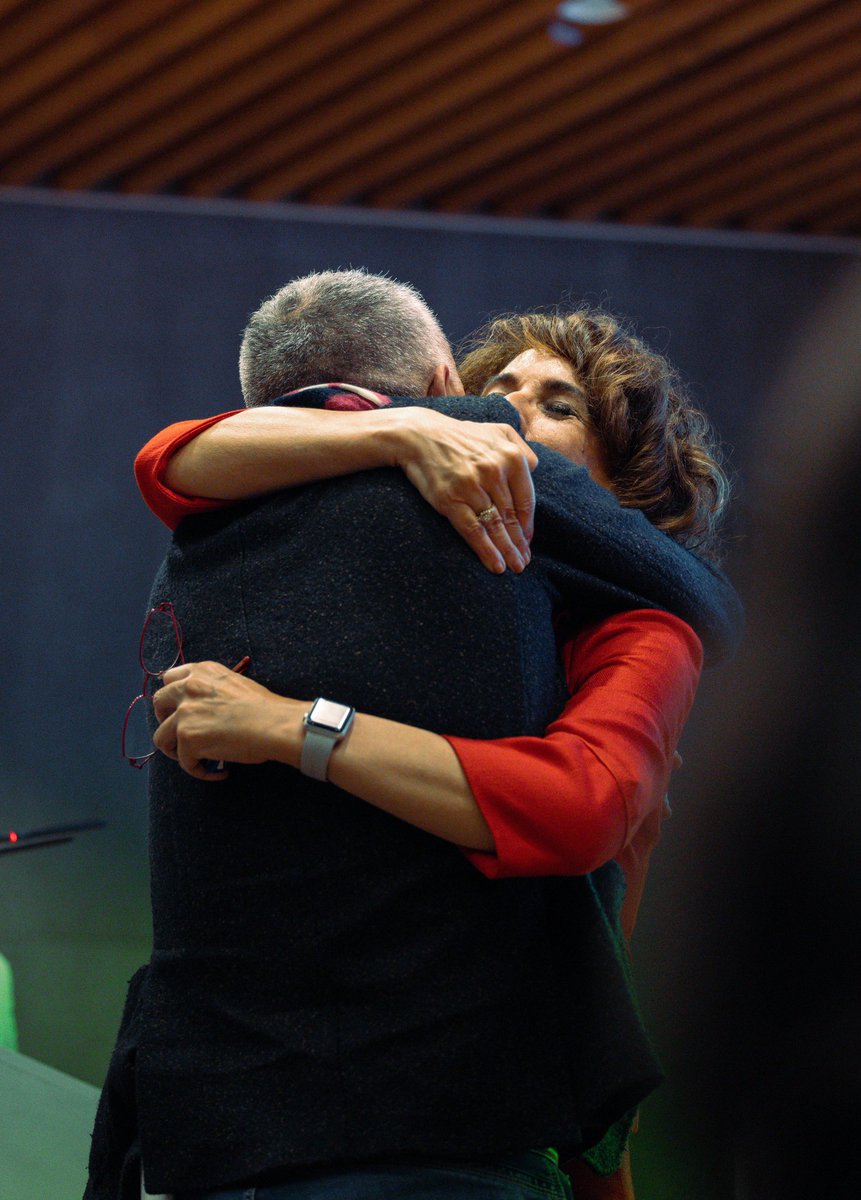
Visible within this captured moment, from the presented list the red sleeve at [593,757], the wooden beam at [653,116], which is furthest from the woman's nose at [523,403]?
the wooden beam at [653,116]

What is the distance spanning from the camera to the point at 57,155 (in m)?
4.67

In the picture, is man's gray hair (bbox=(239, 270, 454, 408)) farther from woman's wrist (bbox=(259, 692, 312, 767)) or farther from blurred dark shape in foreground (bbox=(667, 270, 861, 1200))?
blurred dark shape in foreground (bbox=(667, 270, 861, 1200))

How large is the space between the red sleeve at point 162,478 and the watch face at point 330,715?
27cm

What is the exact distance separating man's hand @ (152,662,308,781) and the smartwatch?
0.04 feet

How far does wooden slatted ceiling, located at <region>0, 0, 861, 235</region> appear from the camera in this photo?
3984 millimetres

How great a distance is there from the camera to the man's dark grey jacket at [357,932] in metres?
1.07

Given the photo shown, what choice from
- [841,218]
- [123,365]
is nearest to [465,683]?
[123,365]

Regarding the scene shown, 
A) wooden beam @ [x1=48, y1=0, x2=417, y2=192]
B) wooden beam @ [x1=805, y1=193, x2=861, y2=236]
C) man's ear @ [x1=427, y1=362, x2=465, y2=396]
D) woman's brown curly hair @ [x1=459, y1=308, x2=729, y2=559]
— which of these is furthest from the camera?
wooden beam @ [x1=805, y1=193, x2=861, y2=236]

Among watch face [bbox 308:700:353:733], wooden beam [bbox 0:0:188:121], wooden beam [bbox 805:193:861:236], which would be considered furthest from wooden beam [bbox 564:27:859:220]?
watch face [bbox 308:700:353:733]

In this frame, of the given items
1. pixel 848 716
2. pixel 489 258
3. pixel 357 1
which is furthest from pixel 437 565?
pixel 489 258

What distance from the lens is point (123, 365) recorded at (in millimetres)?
4832

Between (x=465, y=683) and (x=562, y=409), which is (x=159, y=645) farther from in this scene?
(x=562, y=409)

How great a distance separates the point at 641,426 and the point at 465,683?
2.72ft

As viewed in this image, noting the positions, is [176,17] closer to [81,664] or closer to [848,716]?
[81,664]
